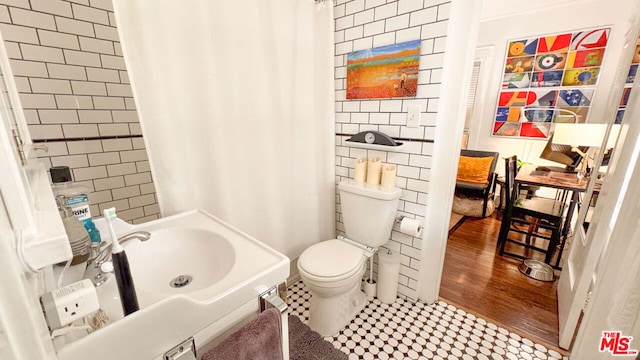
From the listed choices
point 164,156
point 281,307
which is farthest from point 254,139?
point 281,307

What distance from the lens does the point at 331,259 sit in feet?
4.97

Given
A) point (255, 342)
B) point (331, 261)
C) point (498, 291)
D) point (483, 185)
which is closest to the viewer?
point (255, 342)

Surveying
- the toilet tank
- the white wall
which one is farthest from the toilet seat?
the white wall

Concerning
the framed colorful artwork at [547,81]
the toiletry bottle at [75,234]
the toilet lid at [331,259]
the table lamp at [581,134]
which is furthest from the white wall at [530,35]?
the toiletry bottle at [75,234]

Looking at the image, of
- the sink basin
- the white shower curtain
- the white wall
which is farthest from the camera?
the white wall

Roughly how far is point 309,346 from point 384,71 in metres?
1.71

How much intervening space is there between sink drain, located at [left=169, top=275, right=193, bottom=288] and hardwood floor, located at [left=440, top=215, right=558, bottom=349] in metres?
1.74

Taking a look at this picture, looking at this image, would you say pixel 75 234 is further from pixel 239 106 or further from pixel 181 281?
pixel 239 106

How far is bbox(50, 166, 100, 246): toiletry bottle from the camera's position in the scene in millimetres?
801

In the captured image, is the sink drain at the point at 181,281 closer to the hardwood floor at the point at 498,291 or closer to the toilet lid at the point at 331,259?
the toilet lid at the point at 331,259

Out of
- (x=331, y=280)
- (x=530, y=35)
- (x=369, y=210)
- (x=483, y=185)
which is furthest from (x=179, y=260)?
(x=530, y=35)

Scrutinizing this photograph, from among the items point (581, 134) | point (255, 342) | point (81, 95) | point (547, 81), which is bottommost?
point (255, 342)

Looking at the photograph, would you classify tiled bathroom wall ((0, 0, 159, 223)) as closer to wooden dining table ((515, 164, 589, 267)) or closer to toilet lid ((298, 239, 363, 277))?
toilet lid ((298, 239, 363, 277))

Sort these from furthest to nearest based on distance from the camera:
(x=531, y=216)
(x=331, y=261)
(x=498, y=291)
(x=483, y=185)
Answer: (x=483, y=185)
(x=531, y=216)
(x=498, y=291)
(x=331, y=261)
